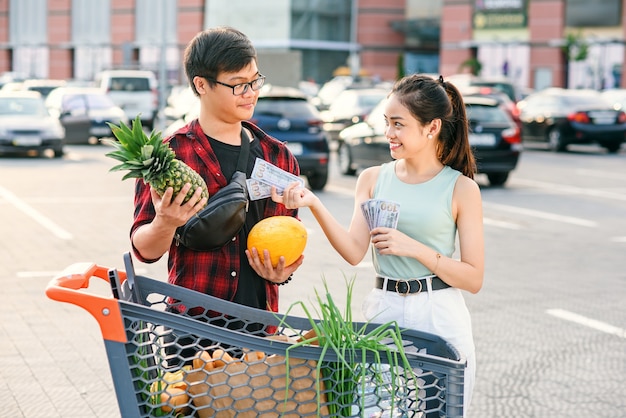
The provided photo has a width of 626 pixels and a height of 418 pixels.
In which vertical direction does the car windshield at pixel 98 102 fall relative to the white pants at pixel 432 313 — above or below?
above

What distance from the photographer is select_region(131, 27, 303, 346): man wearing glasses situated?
10.1 feet

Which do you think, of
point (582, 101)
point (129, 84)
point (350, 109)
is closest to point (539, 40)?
point (129, 84)

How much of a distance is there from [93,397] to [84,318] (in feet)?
6.09

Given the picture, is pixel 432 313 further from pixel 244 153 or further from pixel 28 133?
pixel 28 133

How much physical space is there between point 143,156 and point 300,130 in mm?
14032

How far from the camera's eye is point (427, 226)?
320cm

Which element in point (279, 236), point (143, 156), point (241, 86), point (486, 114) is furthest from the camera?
point (486, 114)

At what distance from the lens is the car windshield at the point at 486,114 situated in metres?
17.7

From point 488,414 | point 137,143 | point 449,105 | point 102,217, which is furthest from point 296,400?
point 102,217

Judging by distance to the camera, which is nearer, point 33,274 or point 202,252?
point 202,252

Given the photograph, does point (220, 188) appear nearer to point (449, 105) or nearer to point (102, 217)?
point (449, 105)

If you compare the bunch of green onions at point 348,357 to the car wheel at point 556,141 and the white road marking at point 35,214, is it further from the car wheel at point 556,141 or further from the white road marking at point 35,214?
the car wheel at point 556,141

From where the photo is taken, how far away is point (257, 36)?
225 feet

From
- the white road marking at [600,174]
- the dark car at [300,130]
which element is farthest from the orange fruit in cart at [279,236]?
the white road marking at [600,174]
